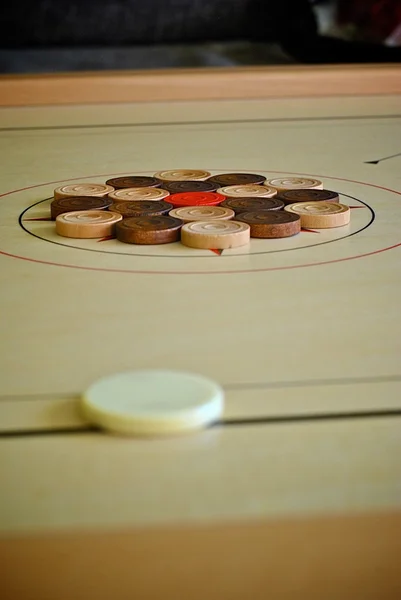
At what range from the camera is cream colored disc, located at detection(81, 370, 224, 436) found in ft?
2.71

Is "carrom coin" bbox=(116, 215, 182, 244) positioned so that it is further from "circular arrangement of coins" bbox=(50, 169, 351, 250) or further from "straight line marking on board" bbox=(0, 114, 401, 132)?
"straight line marking on board" bbox=(0, 114, 401, 132)

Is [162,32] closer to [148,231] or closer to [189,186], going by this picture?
[189,186]

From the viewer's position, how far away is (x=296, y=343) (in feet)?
3.48

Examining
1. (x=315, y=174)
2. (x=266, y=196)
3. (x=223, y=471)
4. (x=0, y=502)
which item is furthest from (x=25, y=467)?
(x=315, y=174)

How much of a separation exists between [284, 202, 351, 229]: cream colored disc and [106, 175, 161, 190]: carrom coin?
1.00 ft

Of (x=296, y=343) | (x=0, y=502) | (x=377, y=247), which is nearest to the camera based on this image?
(x=0, y=502)

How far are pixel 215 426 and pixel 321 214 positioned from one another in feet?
2.58

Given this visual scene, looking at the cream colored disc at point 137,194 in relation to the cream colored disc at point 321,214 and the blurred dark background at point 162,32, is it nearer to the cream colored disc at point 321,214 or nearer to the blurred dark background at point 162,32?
the cream colored disc at point 321,214

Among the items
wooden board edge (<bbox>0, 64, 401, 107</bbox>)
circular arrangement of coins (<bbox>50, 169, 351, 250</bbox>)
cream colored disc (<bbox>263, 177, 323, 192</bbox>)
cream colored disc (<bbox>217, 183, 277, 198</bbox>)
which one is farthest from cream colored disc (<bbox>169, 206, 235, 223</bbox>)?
wooden board edge (<bbox>0, 64, 401, 107</bbox>)

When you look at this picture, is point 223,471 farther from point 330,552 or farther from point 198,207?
point 198,207

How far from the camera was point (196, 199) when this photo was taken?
5.51 ft

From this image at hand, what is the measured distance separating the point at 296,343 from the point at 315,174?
1.03m

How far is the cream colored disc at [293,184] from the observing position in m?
1.77

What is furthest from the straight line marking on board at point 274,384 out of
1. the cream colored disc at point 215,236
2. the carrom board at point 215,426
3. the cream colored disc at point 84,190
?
the cream colored disc at point 84,190
